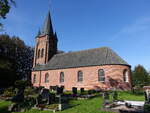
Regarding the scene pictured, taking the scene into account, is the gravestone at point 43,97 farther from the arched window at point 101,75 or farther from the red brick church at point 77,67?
the arched window at point 101,75

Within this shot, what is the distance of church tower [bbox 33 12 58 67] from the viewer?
37906 mm

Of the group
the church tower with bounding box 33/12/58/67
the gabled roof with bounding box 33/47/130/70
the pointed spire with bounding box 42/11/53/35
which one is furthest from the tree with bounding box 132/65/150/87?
the pointed spire with bounding box 42/11/53/35

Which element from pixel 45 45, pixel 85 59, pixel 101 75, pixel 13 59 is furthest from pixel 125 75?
pixel 13 59

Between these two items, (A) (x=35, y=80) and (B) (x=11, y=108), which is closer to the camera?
(B) (x=11, y=108)

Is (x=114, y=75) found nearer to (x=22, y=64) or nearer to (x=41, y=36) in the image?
(x=41, y=36)

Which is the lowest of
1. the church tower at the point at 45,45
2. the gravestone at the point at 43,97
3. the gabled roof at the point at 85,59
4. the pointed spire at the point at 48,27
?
the gravestone at the point at 43,97

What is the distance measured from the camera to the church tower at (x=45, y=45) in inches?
1492

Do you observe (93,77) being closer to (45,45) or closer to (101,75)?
(101,75)

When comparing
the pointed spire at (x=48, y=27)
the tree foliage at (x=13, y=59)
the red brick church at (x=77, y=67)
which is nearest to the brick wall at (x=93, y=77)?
the red brick church at (x=77, y=67)

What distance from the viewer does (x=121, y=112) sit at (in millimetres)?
9812

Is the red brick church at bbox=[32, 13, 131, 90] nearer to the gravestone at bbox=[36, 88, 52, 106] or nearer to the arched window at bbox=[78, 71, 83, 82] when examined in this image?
the arched window at bbox=[78, 71, 83, 82]

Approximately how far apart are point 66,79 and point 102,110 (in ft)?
67.7

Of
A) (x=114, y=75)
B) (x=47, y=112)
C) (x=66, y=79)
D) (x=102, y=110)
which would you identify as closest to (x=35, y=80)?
(x=66, y=79)

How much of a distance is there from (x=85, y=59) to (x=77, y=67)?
248cm
